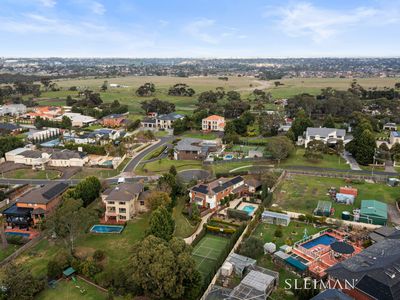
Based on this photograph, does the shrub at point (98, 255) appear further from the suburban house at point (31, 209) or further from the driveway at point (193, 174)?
the driveway at point (193, 174)

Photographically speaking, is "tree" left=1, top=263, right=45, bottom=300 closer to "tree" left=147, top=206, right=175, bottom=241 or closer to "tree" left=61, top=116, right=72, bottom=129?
"tree" left=147, top=206, right=175, bottom=241

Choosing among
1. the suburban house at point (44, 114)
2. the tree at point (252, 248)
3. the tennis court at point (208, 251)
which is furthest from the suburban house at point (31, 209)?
the suburban house at point (44, 114)

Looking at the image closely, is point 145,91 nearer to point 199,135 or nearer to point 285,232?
point 199,135

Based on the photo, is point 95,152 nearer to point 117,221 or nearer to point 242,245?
point 117,221

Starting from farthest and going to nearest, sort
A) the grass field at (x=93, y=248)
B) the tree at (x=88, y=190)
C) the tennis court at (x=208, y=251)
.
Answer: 1. the tree at (x=88, y=190)
2. the grass field at (x=93, y=248)
3. the tennis court at (x=208, y=251)

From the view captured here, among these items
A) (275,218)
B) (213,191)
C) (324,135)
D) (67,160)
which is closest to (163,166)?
(67,160)

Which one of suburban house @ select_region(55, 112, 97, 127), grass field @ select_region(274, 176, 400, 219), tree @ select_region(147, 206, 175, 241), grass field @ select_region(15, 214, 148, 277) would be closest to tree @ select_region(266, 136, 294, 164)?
grass field @ select_region(274, 176, 400, 219)

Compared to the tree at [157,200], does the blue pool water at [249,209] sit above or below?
below
